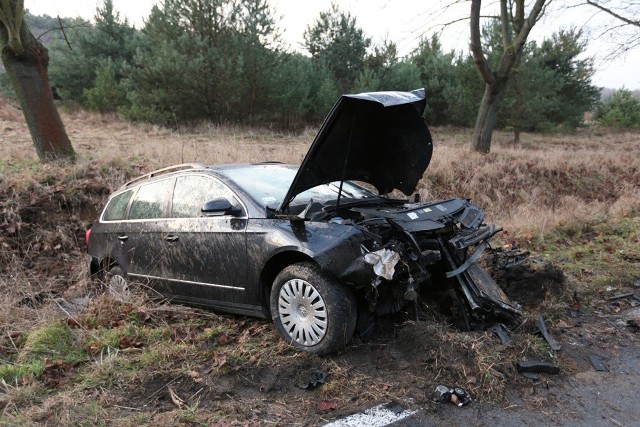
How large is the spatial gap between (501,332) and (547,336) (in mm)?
473

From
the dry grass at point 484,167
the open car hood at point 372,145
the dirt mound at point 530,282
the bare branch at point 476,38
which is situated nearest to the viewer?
the open car hood at point 372,145

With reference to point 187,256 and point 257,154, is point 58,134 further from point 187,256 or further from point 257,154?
point 187,256

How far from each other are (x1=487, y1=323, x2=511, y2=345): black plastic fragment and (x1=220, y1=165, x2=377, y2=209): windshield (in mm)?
1739

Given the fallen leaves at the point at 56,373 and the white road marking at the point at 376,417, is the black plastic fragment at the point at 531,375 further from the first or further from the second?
the fallen leaves at the point at 56,373

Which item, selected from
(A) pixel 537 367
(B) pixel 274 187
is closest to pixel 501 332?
(A) pixel 537 367

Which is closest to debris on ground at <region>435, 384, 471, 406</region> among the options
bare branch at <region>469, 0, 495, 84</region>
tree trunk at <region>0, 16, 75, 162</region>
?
tree trunk at <region>0, 16, 75, 162</region>

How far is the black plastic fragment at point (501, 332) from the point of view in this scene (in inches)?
150

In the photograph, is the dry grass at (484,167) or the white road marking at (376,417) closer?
the white road marking at (376,417)

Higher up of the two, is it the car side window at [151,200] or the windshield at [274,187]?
the windshield at [274,187]

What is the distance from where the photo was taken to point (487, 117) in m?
15.6

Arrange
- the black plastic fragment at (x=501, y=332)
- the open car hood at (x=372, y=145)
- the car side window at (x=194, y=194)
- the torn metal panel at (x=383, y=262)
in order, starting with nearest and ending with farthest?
1. the torn metal panel at (x=383, y=262)
2. the black plastic fragment at (x=501, y=332)
3. the open car hood at (x=372, y=145)
4. the car side window at (x=194, y=194)

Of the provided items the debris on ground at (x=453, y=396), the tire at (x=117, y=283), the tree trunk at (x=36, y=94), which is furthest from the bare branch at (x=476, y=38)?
the debris on ground at (x=453, y=396)

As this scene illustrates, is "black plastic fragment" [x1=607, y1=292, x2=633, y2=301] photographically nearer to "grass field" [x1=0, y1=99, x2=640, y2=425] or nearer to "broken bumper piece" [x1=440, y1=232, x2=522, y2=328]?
"grass field" [x1=0, y1=99, x2=640, y2=425]

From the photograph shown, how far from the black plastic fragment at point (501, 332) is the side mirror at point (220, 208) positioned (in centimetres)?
239
